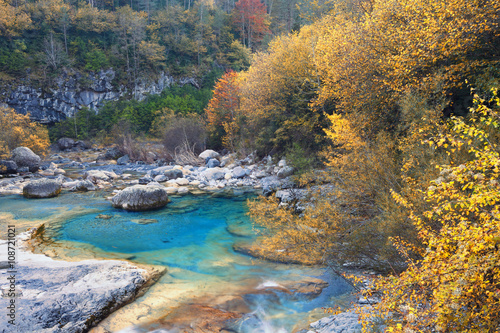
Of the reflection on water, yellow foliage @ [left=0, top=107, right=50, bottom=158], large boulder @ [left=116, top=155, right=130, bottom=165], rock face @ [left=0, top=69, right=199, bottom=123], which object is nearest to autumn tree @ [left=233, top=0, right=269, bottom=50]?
rock face @ [left=0, top=69, right=199, bottom=123]

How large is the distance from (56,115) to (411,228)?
47209 mm

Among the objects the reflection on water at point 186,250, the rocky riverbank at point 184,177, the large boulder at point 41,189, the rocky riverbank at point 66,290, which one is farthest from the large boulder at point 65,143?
the rocky riverbank at point 66,290

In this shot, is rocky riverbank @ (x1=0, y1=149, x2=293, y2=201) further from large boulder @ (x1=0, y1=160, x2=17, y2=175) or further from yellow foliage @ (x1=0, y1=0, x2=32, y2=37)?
yellow foliage @ (x1=0, y1=0, x2=32, y2=37)

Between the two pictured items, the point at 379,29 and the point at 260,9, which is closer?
the point at 379,29

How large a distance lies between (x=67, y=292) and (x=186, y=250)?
12.0 feet

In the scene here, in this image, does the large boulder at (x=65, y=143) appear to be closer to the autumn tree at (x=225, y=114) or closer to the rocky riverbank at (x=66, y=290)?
the autumn tree at (x=225, y=114)

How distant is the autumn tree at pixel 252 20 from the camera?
5122 centimetres

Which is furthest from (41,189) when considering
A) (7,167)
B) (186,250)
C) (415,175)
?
(415,175)

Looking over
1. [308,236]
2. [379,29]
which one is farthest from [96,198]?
[379,29]

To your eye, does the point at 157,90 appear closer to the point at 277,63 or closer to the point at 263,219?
the point at 277,63

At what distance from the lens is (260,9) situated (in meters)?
52.2

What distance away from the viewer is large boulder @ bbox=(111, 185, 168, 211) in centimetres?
1224

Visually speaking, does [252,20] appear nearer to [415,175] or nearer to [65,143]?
[65,143]

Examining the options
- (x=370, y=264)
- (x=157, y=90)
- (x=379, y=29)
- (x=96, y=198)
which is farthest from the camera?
(x=157, y=90)
